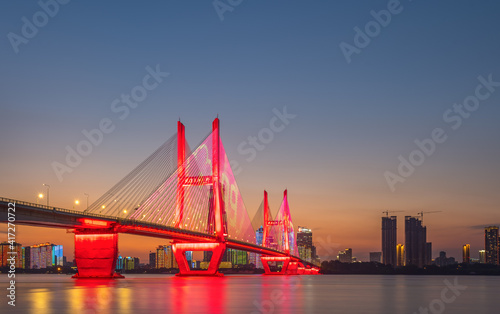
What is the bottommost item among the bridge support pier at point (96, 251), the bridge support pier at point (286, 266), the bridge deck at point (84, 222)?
the bridge support pier at point (286, 266)

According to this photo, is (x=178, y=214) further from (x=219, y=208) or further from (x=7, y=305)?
(x=7, y=305)

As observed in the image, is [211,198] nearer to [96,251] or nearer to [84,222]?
[96,251]

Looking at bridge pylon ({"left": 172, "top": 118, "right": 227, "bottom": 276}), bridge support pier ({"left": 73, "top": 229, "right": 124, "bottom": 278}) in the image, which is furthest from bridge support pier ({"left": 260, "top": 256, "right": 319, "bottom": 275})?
bridge support pier ({"left": 73, "top": 229, "right": 124, "bottom": 278})

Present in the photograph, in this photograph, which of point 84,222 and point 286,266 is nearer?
point 84,222

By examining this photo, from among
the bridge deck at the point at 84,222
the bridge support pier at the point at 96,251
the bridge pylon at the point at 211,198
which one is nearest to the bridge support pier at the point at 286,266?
the bridge pylon at the point at 211,198

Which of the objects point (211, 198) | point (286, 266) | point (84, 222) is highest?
point (211, 198)

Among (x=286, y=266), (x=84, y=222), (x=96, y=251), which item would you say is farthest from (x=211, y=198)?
(x=286, y=266)

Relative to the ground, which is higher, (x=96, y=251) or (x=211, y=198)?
(x=211, y=198)

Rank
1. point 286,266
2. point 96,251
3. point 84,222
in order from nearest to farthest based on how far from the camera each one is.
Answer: point 84,222, point 96,251, point 286,266

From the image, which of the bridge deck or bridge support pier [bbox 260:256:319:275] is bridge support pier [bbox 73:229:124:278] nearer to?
the bridge deck

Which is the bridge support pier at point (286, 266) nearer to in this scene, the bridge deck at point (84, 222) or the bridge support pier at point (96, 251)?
the bridge deck at point (84, 222)
